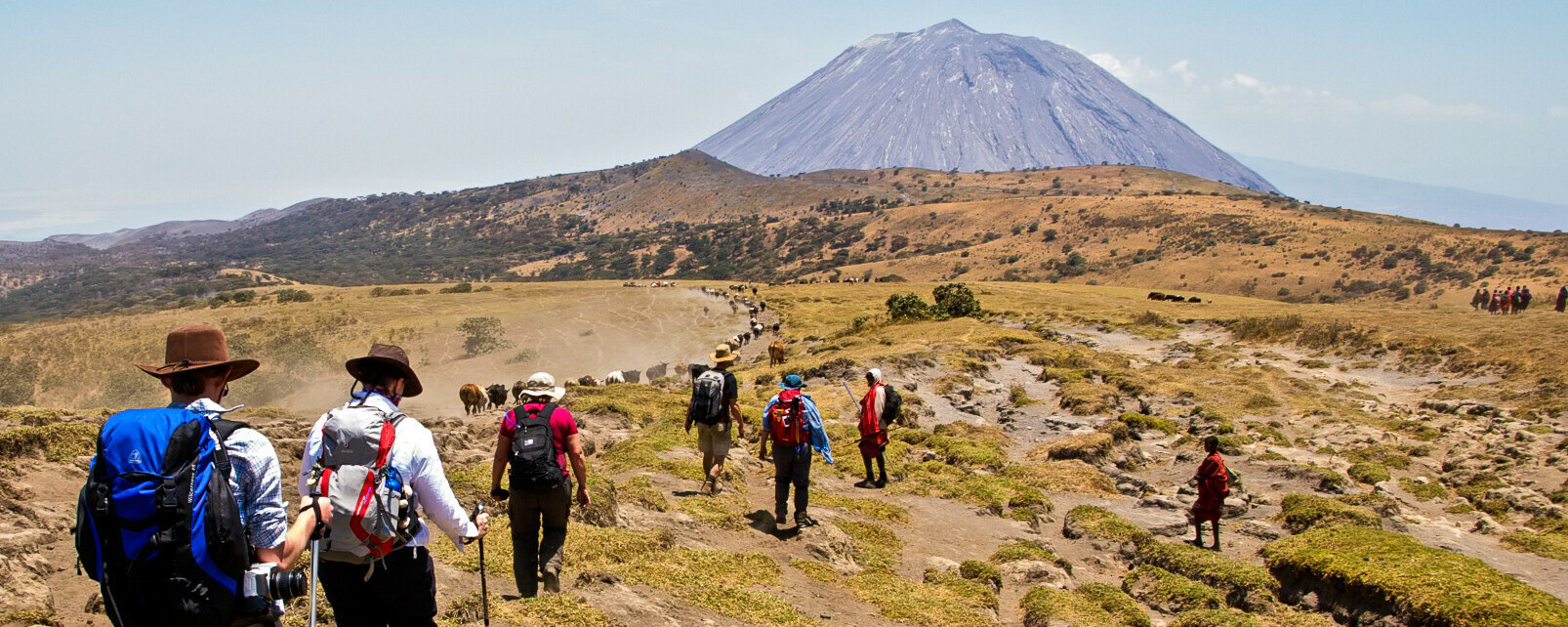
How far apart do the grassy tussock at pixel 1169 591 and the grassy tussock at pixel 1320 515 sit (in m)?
2.94

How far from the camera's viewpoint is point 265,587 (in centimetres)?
341

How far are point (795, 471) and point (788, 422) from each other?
2.13 ft

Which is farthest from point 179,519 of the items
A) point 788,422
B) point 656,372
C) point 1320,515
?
point 656,372

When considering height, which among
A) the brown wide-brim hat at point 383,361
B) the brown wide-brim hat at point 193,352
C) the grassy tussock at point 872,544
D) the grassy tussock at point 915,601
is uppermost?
the brown wide-brim hat at point 193,352

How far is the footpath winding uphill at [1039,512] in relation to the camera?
729cm

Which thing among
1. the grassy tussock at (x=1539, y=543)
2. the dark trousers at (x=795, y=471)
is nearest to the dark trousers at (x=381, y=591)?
the dark trousers at (x=795, y=471)

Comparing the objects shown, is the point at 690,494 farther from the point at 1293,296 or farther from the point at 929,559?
the point at 1293,296

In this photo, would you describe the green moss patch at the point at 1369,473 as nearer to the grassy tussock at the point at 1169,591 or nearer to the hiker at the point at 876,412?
the grassy tussock at the point at 1169,591

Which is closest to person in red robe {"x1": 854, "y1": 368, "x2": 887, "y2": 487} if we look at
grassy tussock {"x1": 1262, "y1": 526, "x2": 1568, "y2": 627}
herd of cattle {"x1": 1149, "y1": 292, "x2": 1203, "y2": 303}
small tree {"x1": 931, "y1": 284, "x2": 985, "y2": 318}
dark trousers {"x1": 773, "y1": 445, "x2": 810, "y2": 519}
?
dark trousers {"x1": 773, "y1": 445, "x2": 810, "y2": 519}

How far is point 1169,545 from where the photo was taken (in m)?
10.0

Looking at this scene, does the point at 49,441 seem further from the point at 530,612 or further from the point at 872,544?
the point at 872,544

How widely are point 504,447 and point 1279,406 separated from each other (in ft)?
62.2

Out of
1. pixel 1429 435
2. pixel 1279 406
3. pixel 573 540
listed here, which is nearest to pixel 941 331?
pixel 1279 406

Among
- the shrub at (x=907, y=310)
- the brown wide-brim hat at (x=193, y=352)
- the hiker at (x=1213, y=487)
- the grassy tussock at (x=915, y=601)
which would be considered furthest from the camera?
the shrub at (x=907, y=310)
